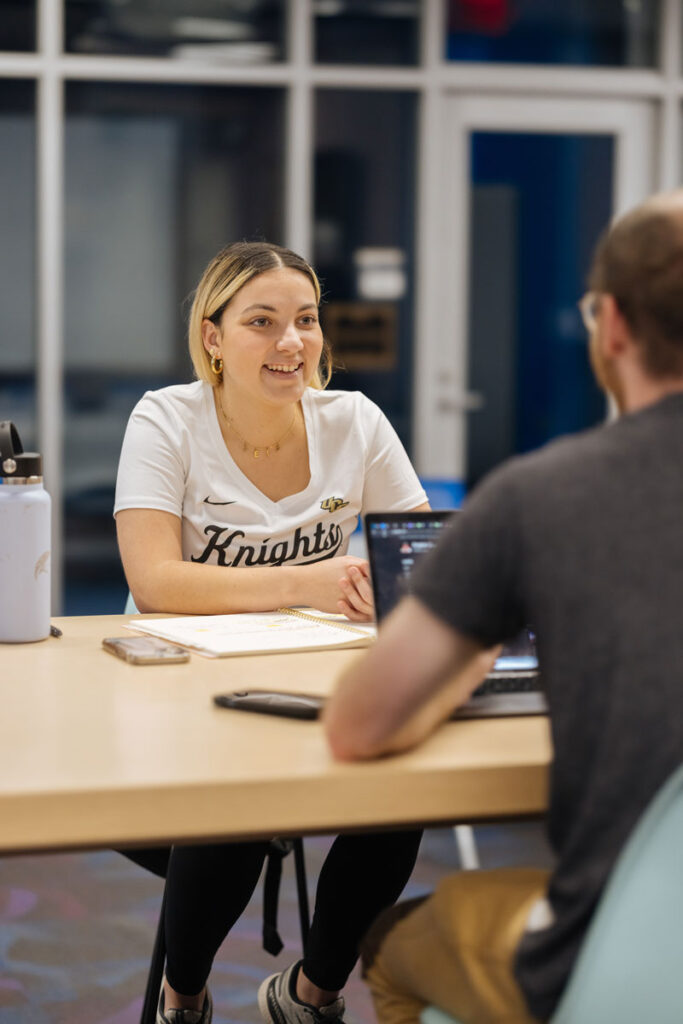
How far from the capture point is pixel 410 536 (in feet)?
4.88

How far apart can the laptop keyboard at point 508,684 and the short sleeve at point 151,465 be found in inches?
35.9

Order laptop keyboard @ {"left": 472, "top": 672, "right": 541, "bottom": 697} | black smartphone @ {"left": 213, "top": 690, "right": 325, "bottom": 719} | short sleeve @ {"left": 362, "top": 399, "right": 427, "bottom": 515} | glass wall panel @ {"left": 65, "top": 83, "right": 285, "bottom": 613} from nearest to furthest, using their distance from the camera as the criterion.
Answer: black smartphone @ {"left": 213, "top": 690, "right": 325, "bottom": 719}, laptop keyboard @ {"left": 472, "top": 672, "right": 541, "bottom": 697}, short sleeve @ {"left": 362, "top": 399, "right": 427, "bottom": 515}, glass wall panel @ {"left": 65, "top": 83, "right": 285, "bottom": 613}

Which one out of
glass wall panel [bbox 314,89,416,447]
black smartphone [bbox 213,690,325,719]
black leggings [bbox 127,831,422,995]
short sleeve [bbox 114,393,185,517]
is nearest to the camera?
black smartphone [bbox 213,690,325,719]

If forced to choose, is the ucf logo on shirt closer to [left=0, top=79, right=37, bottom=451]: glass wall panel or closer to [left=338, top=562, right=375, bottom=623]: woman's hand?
[left=338, top=562, right=375, bottom=623]: woman's hand

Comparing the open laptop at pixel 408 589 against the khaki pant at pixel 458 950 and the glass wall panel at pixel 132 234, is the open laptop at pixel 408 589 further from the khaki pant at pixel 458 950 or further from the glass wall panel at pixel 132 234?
the glass wall panel at pixel 132 234

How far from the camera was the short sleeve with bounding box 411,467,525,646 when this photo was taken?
0.95m

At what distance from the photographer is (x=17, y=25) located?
428 cm

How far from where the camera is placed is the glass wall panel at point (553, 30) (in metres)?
4.56

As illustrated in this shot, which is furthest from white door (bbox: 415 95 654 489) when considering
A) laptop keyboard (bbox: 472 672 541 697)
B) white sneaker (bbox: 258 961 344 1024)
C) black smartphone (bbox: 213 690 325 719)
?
black smartphone (bbox: 213 690 325 719)

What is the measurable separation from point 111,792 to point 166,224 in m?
3.73

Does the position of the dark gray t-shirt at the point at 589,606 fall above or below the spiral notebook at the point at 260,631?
above

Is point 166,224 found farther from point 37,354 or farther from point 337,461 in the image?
point 337,461

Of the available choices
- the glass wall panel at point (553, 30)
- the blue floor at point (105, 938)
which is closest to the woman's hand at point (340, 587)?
the blue floor at point (105, 938)

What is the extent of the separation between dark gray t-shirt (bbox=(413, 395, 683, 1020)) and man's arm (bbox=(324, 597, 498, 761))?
2 cm
